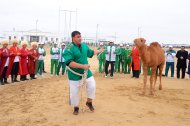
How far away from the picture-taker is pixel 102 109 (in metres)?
7.55

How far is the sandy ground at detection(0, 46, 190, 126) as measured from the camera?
6680mm

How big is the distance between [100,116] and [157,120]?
4.30 feet

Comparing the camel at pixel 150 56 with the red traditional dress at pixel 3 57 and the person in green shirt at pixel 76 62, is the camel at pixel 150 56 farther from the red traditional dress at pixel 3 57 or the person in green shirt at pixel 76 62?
the red traditional dress at pixel 3 57

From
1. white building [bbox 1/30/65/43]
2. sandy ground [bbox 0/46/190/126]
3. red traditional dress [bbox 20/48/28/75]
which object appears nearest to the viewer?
sandy ground [bbox 0/46/190/126]

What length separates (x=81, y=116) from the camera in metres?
7.02

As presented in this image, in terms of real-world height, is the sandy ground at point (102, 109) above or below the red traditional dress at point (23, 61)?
below

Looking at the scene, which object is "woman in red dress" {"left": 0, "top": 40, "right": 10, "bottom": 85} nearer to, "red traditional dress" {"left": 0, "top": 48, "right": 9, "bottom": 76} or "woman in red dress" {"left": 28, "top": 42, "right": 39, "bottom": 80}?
"red traditional dress" {"left": 0, "top": 48, "right": 9, "bottom": 76}

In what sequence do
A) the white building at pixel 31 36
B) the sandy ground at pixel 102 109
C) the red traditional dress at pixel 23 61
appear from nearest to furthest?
the sandy ground at pixel 102 109 < the red traditional dress at pixel 23 61 < the white building at pixel 31 36

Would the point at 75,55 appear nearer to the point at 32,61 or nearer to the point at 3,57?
the point at 3,57

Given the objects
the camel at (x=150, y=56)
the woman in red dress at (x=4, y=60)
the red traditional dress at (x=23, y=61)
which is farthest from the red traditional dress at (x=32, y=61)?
the camel at (x=150, y=56)

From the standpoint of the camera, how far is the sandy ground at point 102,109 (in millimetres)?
6680

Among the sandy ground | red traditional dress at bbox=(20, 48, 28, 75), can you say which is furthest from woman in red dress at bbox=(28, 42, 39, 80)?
the sandy ground

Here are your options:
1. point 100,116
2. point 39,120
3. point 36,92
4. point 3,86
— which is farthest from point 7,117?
point 3,86

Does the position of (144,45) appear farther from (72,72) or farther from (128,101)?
(72,72)
